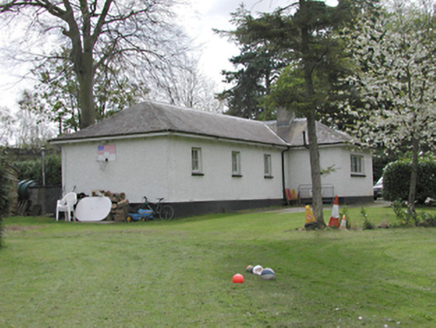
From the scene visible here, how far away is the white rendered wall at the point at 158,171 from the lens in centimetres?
1978

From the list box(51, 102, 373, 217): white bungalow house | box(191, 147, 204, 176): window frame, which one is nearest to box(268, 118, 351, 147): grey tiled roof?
box(51, 102, 373, 217): white bungalow house

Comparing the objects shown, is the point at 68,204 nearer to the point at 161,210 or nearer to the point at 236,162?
the point at 161,210

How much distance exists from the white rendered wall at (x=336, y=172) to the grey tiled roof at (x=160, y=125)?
2.45 meters

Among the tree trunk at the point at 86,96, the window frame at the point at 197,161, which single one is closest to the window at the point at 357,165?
the window frame at the point at 197,161

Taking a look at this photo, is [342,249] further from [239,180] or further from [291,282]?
[239,180]

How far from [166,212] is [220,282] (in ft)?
40.7

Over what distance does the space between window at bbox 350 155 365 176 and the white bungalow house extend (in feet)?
0.74

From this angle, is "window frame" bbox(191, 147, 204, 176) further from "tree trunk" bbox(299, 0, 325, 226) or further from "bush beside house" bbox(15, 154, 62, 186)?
"bush beside house" bbox(15, 154, 62, 186)

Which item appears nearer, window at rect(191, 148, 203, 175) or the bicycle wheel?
the bicycle wheel

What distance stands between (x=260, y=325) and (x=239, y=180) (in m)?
18.5

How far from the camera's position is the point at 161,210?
64.3 feet

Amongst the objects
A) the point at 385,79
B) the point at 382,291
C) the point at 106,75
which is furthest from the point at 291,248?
the point at 106,75

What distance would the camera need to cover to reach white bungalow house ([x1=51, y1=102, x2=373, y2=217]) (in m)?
19.9

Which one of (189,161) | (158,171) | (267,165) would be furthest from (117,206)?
(267,165)
